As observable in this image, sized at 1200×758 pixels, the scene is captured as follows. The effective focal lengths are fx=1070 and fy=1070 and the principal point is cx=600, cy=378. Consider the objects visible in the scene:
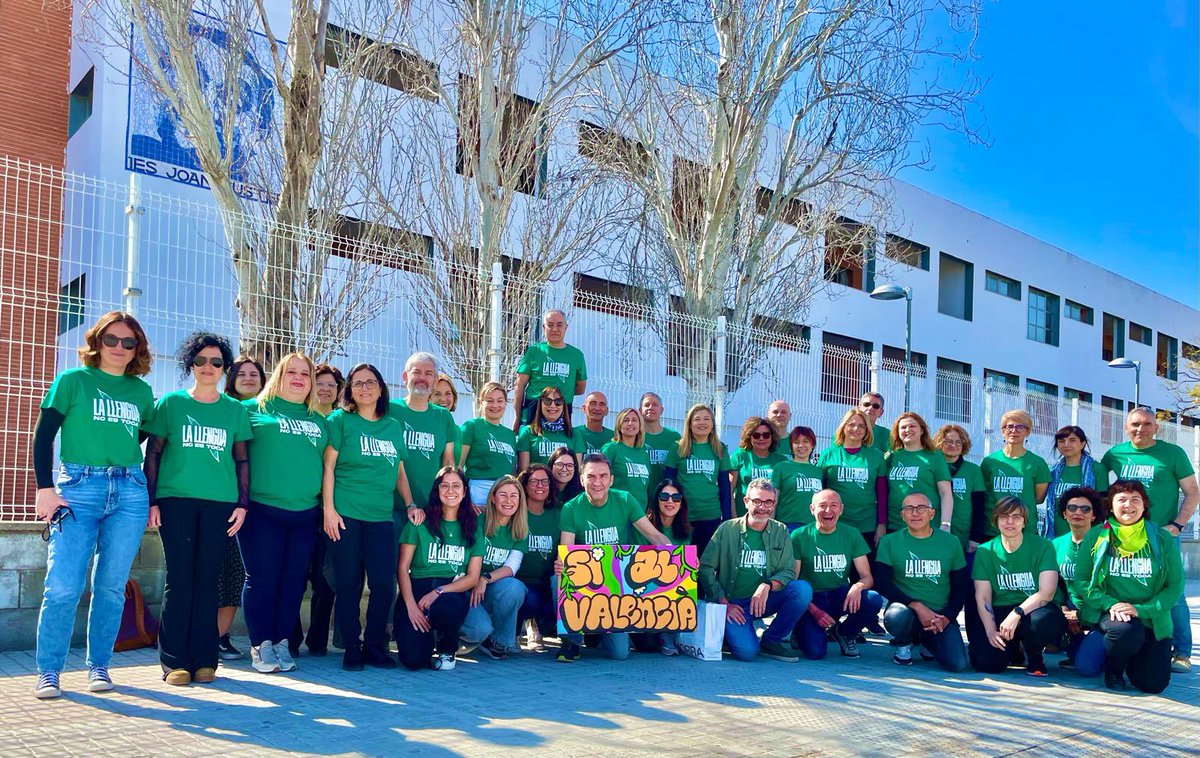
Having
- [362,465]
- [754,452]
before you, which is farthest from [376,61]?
[362,465]

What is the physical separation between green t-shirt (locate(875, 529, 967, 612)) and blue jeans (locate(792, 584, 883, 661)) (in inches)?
10.3

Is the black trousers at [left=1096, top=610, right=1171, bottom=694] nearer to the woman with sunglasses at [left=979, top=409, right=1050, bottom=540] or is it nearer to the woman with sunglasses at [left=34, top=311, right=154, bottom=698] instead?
the woman with sunglasses at [left=979, top=409, right=1050, bottom=540]

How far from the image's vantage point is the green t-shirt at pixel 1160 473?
808 cm

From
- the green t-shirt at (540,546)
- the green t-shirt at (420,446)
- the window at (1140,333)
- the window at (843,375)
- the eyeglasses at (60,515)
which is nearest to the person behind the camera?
the eyeglasses at (60,515)

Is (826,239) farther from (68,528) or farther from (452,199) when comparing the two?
(68,528)

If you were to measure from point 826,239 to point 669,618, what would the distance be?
1542 centimetres

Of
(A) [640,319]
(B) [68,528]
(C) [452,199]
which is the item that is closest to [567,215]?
(C) [452,199]

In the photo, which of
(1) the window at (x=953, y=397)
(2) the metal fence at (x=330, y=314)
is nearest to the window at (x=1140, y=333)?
(1) the window at (x=953, y=397)

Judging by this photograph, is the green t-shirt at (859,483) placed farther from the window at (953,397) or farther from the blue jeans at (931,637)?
the window at (953,397)

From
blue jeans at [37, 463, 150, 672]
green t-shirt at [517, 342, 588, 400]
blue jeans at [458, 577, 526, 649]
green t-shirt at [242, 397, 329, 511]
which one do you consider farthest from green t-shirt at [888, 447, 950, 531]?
blue jeans at [37, 463, 150, 672]

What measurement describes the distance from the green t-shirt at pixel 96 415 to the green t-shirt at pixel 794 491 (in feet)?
15.7

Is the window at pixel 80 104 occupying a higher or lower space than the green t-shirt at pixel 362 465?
higher

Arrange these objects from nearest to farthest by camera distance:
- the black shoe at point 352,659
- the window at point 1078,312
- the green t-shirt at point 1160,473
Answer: the black shoe at point 352,659, the green t-shirt at point 1160,473, the window at point 1078,312

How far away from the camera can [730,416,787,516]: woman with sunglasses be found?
859 cm
